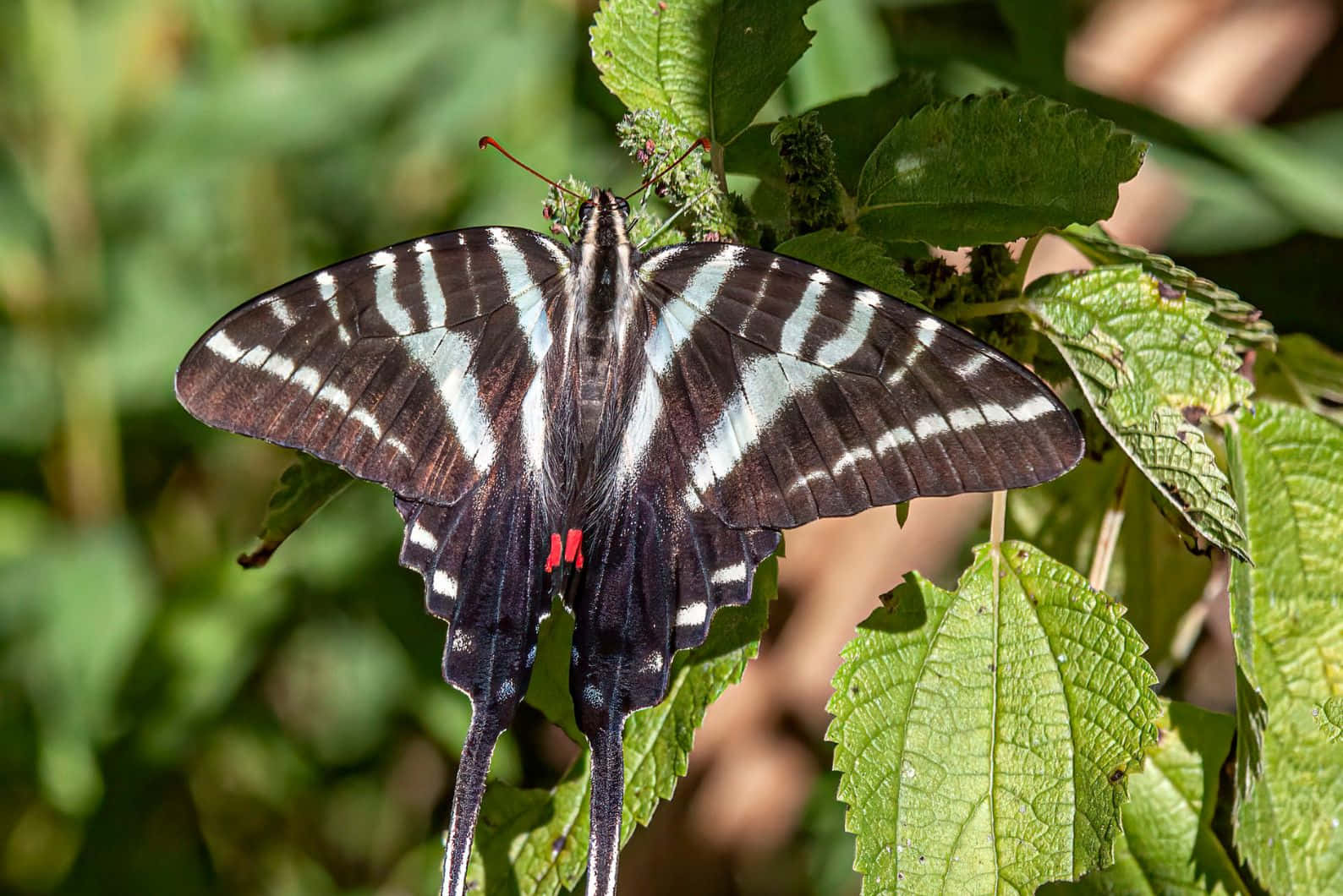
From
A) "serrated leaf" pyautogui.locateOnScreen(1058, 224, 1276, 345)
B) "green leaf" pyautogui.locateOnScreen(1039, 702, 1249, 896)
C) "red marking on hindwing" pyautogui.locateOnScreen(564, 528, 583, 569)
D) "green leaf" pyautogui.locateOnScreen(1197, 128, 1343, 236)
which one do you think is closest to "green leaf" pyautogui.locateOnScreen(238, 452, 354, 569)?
"red marking on hindwing" pyautogui.locateOnScreen(564, 528, 583, 569)

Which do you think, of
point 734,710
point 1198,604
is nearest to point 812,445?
point 1198,604

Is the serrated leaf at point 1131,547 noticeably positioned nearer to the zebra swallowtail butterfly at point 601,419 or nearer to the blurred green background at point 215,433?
the zebra swallowtail butterfly at point 601,419

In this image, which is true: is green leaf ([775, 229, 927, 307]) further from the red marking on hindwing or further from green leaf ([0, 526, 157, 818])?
green leaf ([0, 526, 157, 818])

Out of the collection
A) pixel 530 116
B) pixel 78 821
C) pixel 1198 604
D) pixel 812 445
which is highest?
pixel 530 116

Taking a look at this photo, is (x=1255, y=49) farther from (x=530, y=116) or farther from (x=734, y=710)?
(x=734, y=710)

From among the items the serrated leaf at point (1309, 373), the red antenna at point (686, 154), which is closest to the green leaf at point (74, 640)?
the red antenna at point (686, 154)

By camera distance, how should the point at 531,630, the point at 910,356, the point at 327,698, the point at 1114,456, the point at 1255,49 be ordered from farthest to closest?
1. the point at 1255,49
2. the point at 327,698
3. the point at 1114,456
4. the point at 531,630
5. the point at 910,356

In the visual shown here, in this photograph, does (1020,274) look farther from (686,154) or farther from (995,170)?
(686,154)
